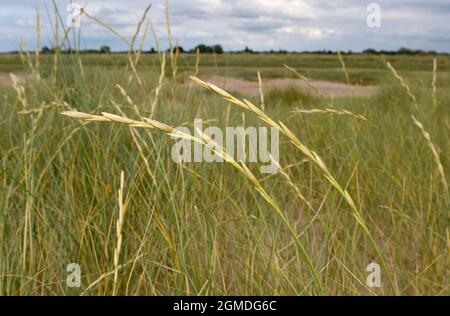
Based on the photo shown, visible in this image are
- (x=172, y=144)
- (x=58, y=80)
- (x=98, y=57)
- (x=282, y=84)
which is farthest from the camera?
(x=282, y=84)

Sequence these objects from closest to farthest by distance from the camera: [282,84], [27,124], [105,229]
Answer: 1. [105,229]
2. [27,124]
3. [282,84]

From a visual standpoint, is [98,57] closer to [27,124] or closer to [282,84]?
[27,124]

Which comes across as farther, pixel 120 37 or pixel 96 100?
pixel 96 100

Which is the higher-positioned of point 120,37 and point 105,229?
point 120,37

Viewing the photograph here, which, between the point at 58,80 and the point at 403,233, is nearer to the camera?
the point at 403,233

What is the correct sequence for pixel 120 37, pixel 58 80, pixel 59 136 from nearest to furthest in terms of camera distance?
pixel 120 37, pixel 59 136, pixel 58 80

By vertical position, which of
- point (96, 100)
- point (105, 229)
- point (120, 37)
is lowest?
point (105, 229)

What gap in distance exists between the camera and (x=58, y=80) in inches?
92.4
